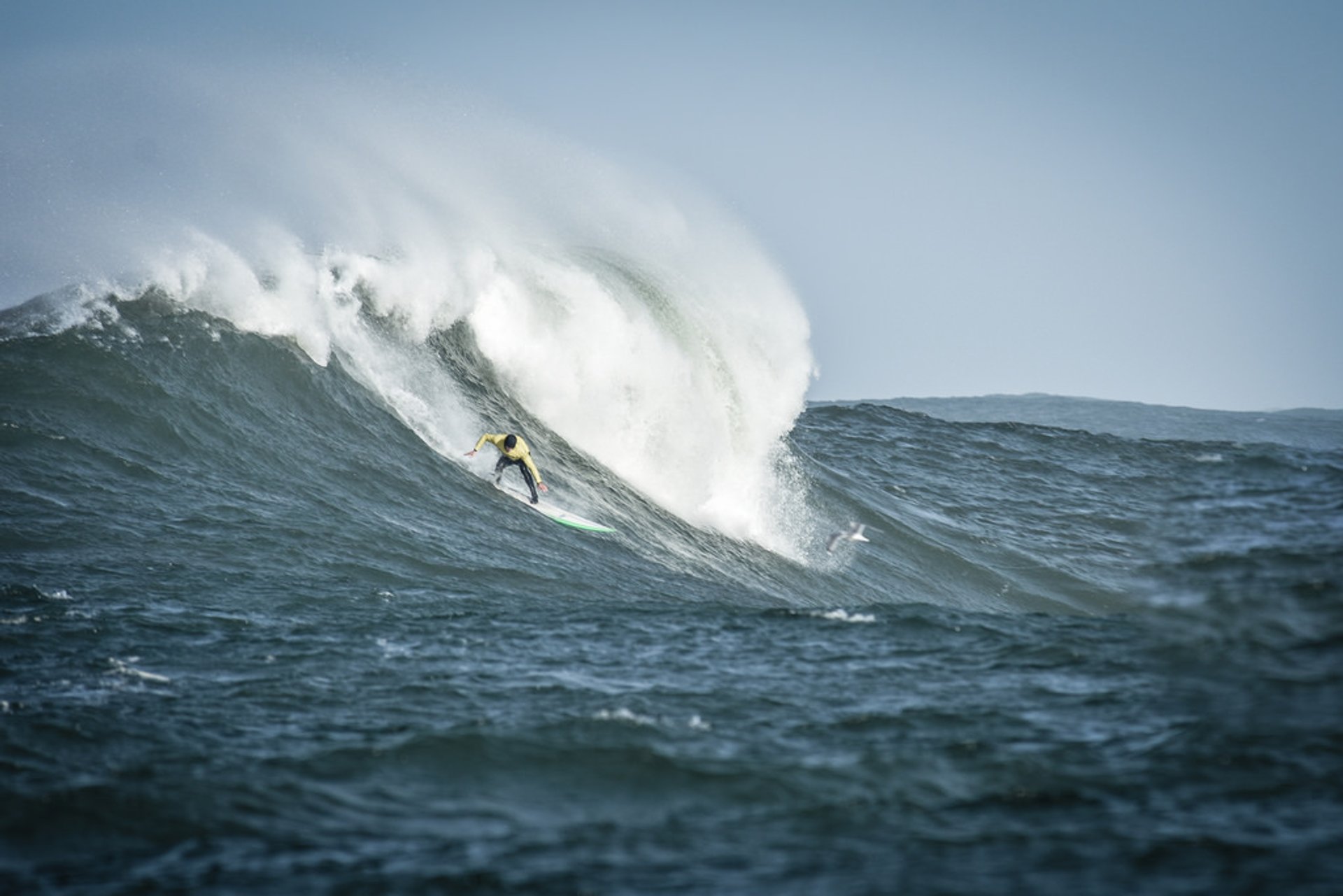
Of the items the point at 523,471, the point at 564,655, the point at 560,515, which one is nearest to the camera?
the point at 564,655

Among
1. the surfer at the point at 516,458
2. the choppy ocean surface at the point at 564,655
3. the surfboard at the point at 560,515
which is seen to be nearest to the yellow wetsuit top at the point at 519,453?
the surfer at the point at 516,458

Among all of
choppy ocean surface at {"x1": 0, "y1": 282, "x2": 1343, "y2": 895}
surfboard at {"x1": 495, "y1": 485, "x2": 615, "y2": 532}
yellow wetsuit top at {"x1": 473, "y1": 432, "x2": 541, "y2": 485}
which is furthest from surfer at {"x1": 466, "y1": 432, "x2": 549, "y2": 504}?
choppy ocean surface at {"x1": 0, "y1": 282, "x2": 1343, "y2": 895}

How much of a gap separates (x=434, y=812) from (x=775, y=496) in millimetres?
13331

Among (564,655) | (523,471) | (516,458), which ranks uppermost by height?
(516,458)

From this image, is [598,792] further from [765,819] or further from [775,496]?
[775,496]

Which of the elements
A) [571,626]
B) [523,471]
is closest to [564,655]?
[571,626]

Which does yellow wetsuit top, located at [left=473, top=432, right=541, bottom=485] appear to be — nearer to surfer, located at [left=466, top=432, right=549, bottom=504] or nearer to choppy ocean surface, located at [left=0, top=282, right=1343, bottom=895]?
surfer, located at [left=466, top=432, right=549, bottom=504]

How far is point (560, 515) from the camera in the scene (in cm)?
1562

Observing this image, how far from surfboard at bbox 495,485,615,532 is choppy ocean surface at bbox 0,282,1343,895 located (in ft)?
0.95

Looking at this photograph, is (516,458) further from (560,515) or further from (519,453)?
(560,515)

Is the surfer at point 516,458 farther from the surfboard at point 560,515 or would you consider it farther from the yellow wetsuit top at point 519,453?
the surfboard at point 560,515

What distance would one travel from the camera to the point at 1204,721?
6.48m

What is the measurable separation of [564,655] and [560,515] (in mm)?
6549

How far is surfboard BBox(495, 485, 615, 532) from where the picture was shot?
1534 centimetres
